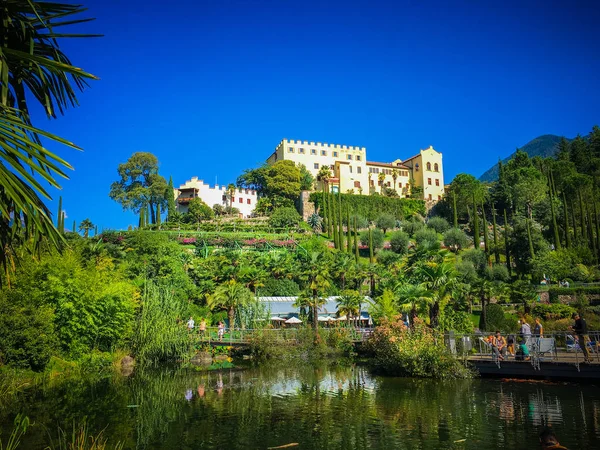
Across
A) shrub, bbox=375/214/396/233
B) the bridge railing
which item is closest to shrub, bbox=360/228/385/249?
shrub, bbox=375/214/396/233

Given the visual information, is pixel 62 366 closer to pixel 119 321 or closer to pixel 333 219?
pixel 119 321

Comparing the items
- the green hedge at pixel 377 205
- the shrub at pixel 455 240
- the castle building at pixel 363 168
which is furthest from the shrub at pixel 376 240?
the castle building at pixel 363 168

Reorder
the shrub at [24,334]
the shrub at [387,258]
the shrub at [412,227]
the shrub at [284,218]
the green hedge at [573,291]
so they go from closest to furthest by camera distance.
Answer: the shrub at [24,334]
the green hedge at [573,291]
the shrub at [387,258]
the shrub at [284,218]
the shrub at [412,227]

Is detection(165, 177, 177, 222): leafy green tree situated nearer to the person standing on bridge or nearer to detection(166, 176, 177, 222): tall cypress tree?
detection(166, 176, 177, 222): tall cypress tree

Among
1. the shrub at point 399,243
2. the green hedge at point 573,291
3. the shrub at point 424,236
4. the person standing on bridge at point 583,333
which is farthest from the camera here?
the shrub at point 424,236

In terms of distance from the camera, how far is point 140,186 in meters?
69.4

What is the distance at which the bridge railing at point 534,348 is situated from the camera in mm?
17266

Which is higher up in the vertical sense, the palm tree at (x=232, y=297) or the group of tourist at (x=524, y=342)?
the palm tree at (x=232, y=297)

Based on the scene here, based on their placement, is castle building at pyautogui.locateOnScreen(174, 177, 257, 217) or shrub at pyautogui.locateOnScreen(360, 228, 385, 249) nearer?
shrub at pyautogui.locateOnScreen(360, 228, 385, 249)

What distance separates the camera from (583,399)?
47.0 feet

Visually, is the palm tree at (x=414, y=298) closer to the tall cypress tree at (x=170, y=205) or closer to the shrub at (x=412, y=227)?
the shrub at (x=412, y=227)

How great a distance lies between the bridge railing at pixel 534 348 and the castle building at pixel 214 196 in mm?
54666

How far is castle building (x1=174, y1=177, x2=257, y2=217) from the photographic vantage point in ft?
239

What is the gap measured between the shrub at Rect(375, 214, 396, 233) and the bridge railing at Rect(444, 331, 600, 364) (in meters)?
43.9
